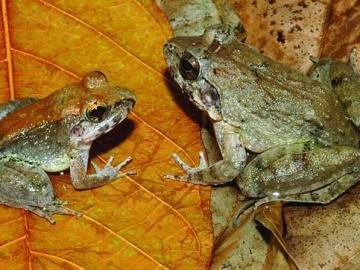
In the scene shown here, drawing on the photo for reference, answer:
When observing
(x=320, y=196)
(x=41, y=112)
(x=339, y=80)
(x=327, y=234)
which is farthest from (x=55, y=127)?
(x=339, y=80)

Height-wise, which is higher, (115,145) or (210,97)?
(210,97)

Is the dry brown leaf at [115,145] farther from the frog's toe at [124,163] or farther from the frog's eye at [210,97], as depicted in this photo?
the frog's eye at [210,97]

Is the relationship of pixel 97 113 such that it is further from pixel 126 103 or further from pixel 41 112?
pixel 41 112

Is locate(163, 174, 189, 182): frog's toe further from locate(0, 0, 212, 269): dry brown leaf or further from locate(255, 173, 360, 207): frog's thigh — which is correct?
locate(255, 173, 360, 207): frog's thigh

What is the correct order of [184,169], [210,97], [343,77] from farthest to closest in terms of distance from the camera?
[343,77] < [210,97] < [184,169]

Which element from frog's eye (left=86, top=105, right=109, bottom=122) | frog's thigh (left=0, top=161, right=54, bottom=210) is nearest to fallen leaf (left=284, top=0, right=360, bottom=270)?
frog's eye (left=86, top=105, right=109, bottom=122)

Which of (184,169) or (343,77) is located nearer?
(184,169)

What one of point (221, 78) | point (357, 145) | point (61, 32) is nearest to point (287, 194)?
point (357, 145)

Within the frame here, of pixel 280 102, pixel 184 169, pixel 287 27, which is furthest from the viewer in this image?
pixel 287 27
